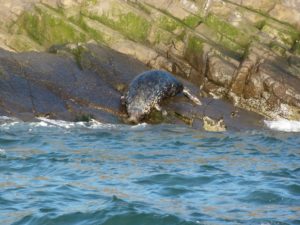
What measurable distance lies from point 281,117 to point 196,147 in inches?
244

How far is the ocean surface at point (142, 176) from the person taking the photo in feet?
30.3

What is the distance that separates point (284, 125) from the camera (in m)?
20.0

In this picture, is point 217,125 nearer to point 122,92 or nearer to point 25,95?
point 122,92

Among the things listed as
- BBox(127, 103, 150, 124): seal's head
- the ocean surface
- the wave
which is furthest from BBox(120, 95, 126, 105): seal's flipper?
the ocean surface

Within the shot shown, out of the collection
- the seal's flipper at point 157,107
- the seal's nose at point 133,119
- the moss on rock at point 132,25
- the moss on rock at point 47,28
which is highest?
the moss on rock at point 132,25

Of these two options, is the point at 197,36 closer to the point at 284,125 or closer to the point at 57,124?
the point at 284,125

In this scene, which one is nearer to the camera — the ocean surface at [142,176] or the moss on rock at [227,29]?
the ocean surface at [142,176]

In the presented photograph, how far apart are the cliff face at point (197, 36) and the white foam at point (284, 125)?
2.22ft

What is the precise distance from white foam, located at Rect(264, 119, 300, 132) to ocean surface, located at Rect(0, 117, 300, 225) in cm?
178

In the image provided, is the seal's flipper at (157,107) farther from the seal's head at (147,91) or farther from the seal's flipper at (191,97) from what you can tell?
the seal's flipper at (191,97)

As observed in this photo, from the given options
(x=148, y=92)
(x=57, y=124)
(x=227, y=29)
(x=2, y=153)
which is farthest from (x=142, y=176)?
(x=227, y=29)

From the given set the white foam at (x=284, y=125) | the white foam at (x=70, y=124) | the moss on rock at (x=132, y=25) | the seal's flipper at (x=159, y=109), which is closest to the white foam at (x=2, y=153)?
the white foam at (x=70, y=124)

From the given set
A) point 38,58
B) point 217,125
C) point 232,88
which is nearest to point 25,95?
point 38,58

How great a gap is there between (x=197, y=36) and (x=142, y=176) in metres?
12.2
